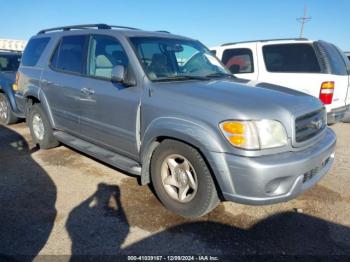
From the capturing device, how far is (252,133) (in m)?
2.73

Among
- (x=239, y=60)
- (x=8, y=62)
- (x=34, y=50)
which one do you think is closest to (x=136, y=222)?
(x=34, y=50)

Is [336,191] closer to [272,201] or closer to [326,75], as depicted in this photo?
[272,201]

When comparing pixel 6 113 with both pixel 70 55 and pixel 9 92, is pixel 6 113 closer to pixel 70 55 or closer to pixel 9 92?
pixel 9 92

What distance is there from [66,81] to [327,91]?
15.0ft

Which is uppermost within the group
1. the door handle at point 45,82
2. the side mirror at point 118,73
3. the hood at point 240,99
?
the side mirror at point 118,73

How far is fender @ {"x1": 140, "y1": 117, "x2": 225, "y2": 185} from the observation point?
9.26 ft

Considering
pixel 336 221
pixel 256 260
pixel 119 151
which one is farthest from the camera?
pixel 119 151

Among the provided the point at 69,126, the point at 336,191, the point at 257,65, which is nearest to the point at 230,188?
the point at 336,191

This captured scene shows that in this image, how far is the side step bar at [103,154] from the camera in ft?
11.9

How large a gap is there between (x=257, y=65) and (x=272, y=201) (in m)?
4.61

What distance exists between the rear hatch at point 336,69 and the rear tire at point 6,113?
6.79 m

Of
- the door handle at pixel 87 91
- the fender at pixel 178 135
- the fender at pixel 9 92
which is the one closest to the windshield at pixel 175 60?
the fender at pixel 178 135

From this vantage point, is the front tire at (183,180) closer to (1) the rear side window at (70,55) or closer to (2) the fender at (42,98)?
(1) the rear side window at (70,55)

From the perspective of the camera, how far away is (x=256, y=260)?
8.61 feet
